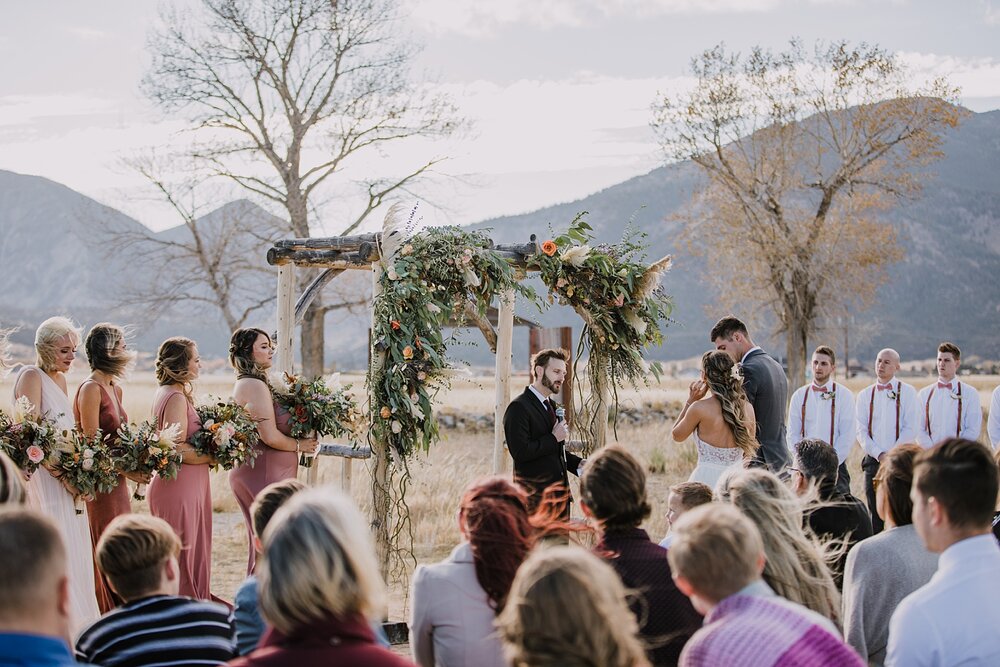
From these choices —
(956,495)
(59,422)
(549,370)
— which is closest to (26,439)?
(59,422)

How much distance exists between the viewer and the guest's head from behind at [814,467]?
16.9 ft

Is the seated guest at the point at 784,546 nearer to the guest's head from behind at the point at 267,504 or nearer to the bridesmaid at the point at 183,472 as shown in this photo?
the guest's head from behind at the point at 267,504

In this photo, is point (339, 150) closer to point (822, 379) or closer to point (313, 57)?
point (313, 57)

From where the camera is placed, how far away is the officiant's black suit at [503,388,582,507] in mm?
6957

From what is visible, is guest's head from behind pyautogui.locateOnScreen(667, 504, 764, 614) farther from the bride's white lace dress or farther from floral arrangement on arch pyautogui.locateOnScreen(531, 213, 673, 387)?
floral arrangement on arch pyautogui.locateOnScreen(531, 213, 673, 387)

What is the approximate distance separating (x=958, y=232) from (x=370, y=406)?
108 meters

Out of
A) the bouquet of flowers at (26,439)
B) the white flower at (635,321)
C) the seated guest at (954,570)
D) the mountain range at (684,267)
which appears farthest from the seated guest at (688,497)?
the mountain range at (684,267)

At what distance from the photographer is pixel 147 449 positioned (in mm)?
6121

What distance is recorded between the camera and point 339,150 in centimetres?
2344

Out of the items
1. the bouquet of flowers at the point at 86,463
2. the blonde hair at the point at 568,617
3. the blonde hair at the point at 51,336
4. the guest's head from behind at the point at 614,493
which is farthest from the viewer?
the blonde hair at the point at 51,336

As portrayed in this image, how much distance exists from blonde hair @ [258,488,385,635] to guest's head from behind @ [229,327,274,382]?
4.32 metres

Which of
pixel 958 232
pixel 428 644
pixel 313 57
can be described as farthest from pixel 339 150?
pixel 958 232

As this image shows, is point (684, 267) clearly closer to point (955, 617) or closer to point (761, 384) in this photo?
point (761, 384)

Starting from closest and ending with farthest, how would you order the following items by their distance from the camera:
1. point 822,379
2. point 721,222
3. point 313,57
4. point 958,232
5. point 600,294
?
point 600,294
point 822,379
point 313,57
point 721,222
point 958,232
